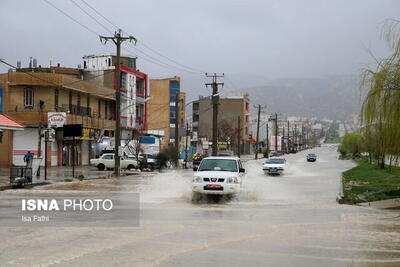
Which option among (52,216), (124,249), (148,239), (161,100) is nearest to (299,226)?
(148,239)

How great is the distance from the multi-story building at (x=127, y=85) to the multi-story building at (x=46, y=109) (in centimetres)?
562

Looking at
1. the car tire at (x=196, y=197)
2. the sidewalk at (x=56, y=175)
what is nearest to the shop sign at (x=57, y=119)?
the sidewalk at (x=56, y=175)

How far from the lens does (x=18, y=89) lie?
5025 cm

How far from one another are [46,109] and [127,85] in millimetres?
15194

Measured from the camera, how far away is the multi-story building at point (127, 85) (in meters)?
64.2

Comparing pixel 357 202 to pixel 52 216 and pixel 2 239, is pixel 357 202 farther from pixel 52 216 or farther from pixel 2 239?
pixel 2 239

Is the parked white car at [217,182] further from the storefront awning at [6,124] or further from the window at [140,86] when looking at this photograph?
the window at [140,86]

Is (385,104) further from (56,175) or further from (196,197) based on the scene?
(56,175)

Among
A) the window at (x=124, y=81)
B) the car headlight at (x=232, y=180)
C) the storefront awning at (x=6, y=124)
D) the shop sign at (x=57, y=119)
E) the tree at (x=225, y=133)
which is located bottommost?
the car headlight at (x=232, y=180)

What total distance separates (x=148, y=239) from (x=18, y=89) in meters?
41.9

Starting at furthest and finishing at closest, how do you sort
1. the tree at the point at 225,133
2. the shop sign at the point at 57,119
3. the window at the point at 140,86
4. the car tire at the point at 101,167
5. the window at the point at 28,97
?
the tree at the point at 225,133
the window at the point at 140,86
the window at the point at 28,97
the car tire at the point at 101,167
the shop sign at the point at 57,119

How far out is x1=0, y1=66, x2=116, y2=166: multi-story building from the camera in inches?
1940

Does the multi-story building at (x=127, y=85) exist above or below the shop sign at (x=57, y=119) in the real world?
above

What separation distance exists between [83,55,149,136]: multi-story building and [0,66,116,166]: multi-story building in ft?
18.4
